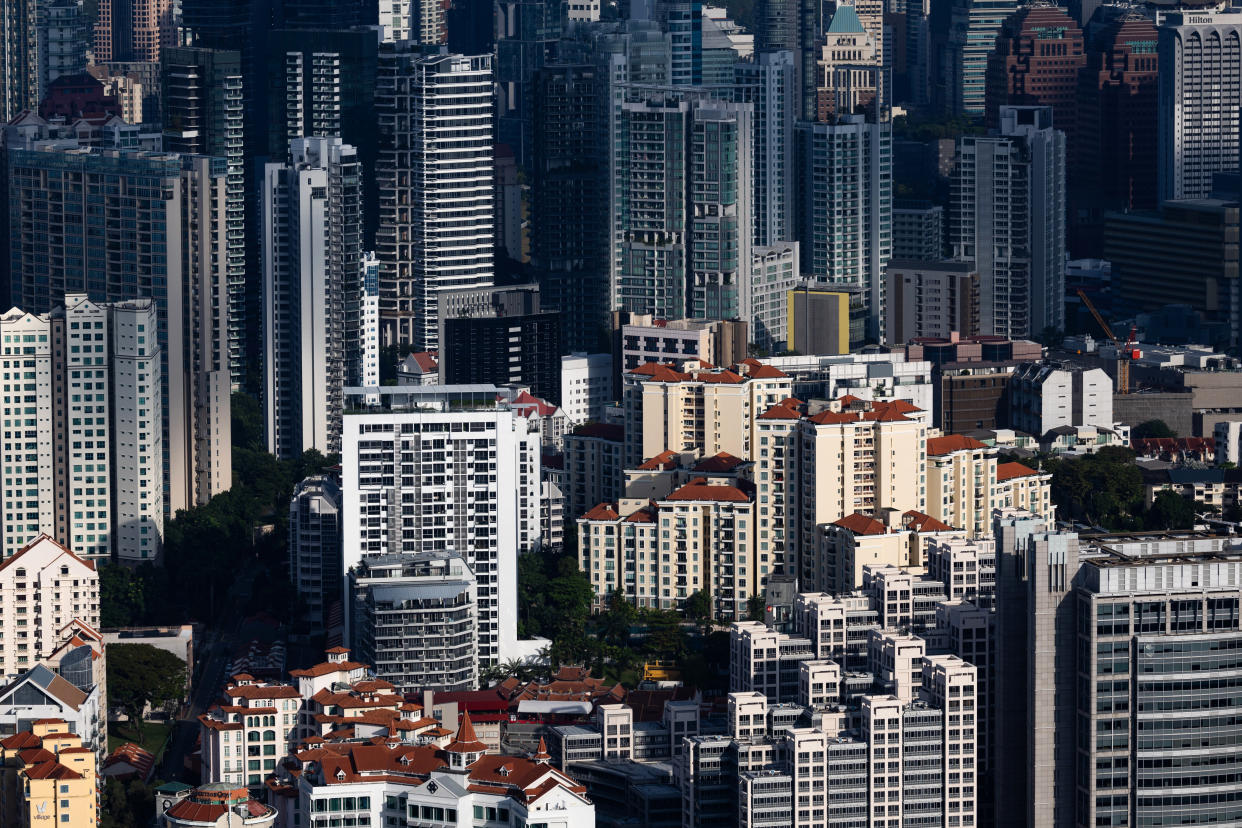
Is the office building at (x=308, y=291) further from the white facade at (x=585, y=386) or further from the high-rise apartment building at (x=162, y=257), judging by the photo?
the white facade at (x=585, y=386)

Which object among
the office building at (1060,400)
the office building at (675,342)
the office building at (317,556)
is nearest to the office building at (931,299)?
the office building at (1060,400)

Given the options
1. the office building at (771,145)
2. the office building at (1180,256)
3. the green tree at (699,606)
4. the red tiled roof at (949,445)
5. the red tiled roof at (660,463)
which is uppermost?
the office building at (771,145)

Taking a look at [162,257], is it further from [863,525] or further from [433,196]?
[863,525]

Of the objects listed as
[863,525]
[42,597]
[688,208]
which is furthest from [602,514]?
[688,208]

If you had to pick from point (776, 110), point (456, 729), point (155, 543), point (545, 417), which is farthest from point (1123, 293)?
point (456, 729)

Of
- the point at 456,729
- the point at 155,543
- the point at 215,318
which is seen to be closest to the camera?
the point at 456,729

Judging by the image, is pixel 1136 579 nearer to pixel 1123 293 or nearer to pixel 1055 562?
pixel 1055 562

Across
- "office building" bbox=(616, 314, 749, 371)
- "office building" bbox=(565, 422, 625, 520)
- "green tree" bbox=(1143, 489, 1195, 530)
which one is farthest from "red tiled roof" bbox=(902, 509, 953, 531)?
"office building" bbox=(616, 314, 749, 371)
